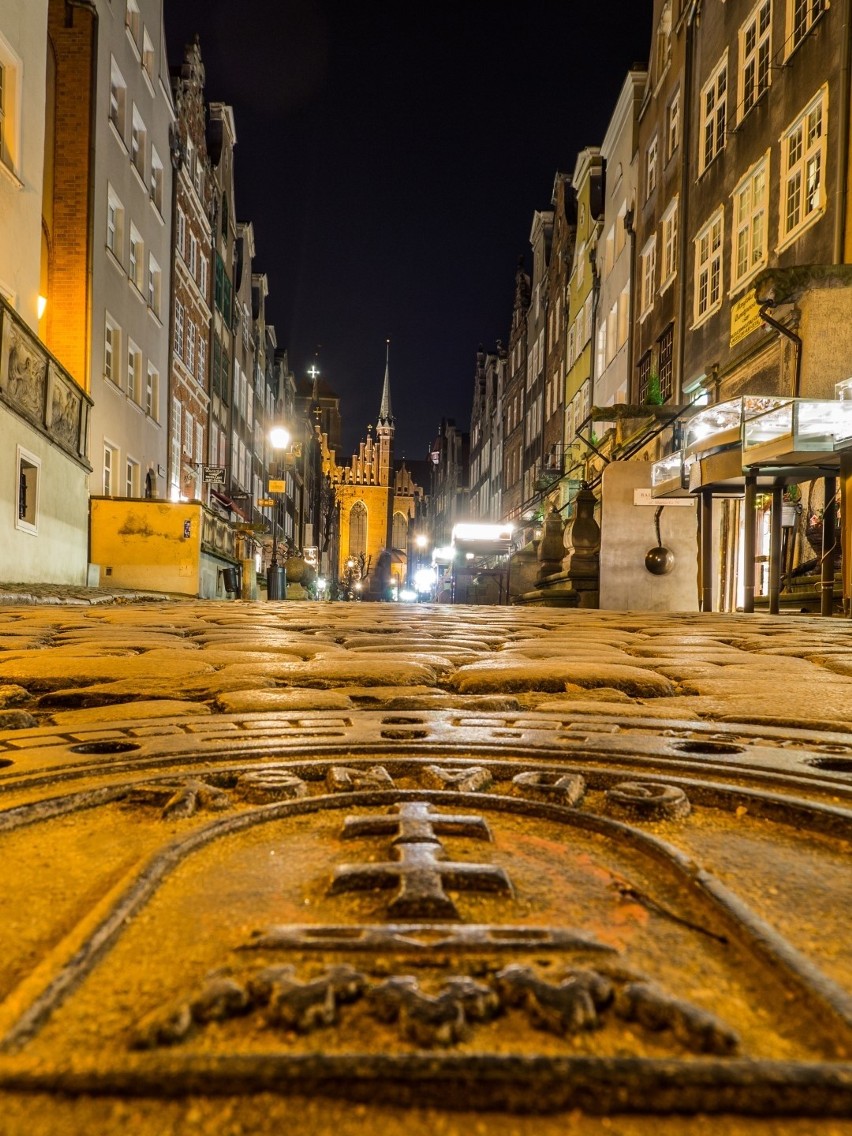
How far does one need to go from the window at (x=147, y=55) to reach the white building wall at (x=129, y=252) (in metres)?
0.03

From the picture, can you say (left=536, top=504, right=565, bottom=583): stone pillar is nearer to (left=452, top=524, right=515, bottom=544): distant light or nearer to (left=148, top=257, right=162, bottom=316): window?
(left=148, top=257, right=162, bottom=316): window

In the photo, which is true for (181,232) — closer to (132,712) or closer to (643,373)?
(643,373)

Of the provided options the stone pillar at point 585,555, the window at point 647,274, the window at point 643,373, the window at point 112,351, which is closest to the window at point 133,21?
the window at point 112,351

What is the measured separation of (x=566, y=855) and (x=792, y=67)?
15642 millimetres

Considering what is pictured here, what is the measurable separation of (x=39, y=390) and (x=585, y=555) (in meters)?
9.39

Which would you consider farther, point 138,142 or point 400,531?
point 400,531

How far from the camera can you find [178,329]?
2361 cm

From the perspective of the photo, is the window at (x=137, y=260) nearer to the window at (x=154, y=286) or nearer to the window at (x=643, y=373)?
the window at (x=154, y=286)

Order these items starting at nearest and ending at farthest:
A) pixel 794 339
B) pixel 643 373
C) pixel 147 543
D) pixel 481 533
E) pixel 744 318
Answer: pixel 794 339 < pixel 744 318 < pixel 147 543 < pixel 643 373 < pixel 481 533

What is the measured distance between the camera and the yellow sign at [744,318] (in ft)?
43.9

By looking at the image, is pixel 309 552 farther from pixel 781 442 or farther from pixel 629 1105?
pixel 629 1105

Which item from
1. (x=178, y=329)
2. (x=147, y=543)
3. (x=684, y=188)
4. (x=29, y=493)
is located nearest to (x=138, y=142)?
(x=178, y=329)

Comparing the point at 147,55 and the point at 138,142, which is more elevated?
the point at 147,55

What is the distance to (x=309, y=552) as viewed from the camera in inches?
2160
